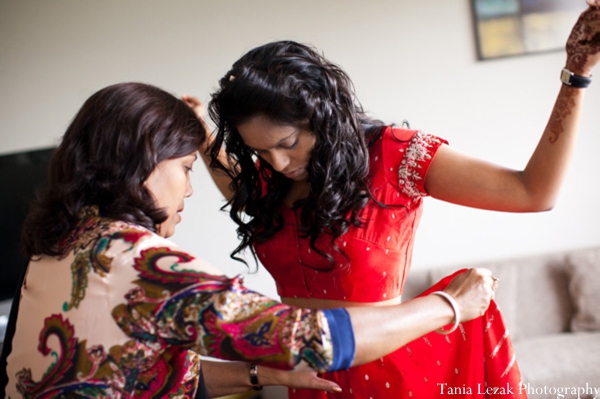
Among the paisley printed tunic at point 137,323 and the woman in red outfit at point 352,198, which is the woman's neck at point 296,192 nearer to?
the woman in red outfit at point 352,198

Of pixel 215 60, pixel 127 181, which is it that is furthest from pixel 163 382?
pixel 215 60

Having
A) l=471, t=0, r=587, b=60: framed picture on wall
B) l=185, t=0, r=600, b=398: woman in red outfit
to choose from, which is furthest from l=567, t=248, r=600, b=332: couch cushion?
l=185, t=0, r=600, b=398: woman in red outfit

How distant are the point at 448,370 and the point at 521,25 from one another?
2.38 metres

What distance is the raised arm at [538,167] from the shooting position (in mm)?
1150

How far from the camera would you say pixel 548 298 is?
3182 millimetres

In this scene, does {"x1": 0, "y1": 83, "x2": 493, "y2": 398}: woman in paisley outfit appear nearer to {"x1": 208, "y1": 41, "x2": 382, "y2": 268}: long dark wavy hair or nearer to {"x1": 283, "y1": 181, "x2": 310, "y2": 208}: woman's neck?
{"x1": 208, "y1": 41, "x2": 382, "y2": 268}: long dark wavy hair

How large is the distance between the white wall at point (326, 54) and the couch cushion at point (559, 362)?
627 millimetres

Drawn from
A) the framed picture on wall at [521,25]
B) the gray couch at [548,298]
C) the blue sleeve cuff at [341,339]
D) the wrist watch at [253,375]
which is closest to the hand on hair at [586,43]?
the blue sleeve cuff at [341,339]

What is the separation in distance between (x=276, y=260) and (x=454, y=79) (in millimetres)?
1996

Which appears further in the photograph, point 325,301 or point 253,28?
point 253,28

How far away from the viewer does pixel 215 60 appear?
3189mm

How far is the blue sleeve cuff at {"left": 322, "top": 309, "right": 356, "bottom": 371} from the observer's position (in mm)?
884

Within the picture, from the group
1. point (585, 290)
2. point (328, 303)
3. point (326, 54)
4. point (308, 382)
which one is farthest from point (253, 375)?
point (585, 290)

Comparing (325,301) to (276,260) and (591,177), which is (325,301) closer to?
(276,260)
